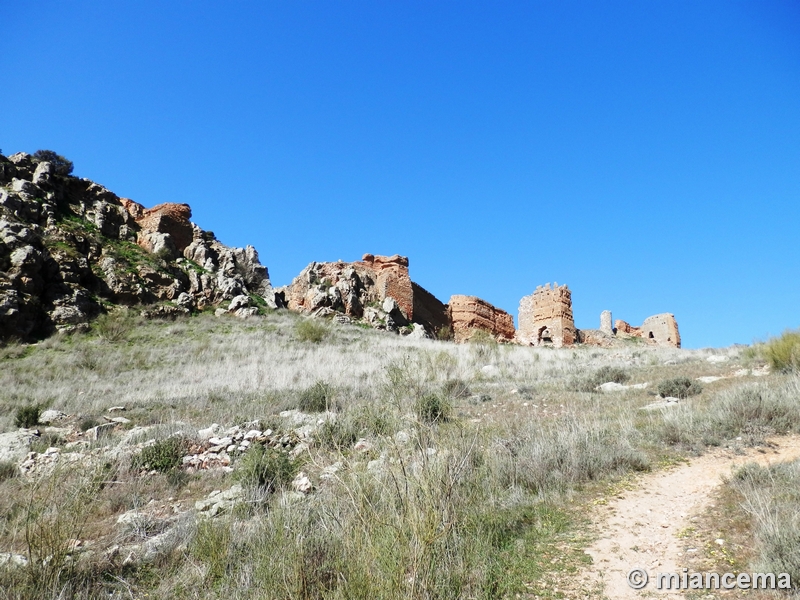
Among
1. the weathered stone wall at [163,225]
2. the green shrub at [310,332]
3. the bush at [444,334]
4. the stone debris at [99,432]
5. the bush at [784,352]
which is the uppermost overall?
the weathered stone wall at [163,225]

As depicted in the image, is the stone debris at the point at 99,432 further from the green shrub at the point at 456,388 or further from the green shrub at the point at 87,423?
the green shrub at the point at 456,388

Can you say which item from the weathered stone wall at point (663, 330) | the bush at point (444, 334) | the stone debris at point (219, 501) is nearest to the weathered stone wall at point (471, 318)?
the bush at point (444, 334)

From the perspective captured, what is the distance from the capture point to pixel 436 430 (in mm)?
3900

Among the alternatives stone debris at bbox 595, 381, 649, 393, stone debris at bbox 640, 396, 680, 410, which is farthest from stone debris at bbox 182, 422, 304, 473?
stone debris at bbox 595, 381, 649, 393

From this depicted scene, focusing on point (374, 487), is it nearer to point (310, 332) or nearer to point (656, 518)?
point (656, 518)

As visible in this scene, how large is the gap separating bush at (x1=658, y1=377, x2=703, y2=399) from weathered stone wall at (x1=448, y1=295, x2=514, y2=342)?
22524mm

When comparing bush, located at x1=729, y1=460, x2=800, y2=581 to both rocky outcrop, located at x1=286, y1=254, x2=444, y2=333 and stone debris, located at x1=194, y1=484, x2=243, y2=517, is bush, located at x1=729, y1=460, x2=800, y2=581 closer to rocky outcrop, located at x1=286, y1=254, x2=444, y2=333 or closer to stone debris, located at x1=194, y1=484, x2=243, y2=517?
stone debris, located at x1=194, y1=484, x2=243, y2=517

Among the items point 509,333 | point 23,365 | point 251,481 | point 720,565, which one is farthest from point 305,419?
point 509,333

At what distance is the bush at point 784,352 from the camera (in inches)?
356

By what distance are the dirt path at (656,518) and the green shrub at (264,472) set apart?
3.14 m

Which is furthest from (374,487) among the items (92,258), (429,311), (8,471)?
(429,311)

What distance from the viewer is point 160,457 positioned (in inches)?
235

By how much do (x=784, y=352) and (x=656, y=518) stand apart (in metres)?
7.94

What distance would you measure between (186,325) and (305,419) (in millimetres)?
16030
